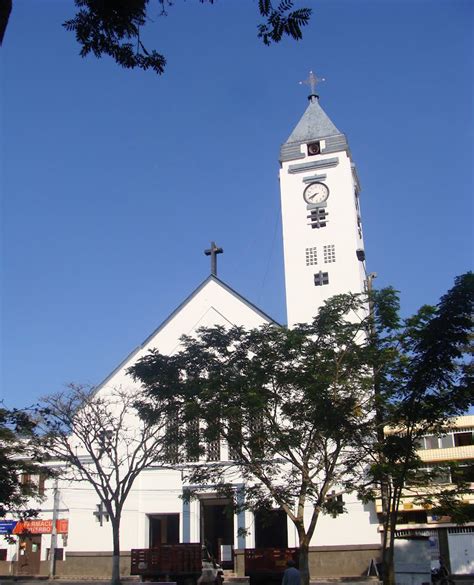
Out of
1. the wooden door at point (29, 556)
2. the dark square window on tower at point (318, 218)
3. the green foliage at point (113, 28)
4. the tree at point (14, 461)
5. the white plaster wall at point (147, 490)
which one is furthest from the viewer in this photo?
the dark square window on tower at point (318, 218)

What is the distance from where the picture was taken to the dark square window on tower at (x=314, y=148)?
4200cm

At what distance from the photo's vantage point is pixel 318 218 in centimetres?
4012

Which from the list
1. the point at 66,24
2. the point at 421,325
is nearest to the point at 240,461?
the point at 421,325

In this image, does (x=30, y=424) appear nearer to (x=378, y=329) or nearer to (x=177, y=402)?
(x=177, y=402)

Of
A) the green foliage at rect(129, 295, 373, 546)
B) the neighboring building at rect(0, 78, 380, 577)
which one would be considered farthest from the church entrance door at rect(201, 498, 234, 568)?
the green foliage at rect(129, 295, 373, 546)

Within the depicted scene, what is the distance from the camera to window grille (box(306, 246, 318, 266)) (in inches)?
1547

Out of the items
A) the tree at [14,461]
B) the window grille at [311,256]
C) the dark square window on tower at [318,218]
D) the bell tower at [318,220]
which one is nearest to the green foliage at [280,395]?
the tree at [14,461]

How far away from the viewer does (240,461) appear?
21.5 meters

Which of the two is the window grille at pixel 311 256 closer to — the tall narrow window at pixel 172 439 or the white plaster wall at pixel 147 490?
the white plaster wall at pixel 147 490

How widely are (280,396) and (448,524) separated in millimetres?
16085

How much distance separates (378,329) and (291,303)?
61.3ft

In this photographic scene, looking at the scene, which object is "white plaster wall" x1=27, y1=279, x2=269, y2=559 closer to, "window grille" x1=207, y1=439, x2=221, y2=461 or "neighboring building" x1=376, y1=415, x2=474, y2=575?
"neighboring building" x1=376, y1=415, x2=474, y2=575

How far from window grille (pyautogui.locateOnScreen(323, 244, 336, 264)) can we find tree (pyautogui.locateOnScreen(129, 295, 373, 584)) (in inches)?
693

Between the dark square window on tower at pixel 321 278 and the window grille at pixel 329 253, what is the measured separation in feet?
2.47
